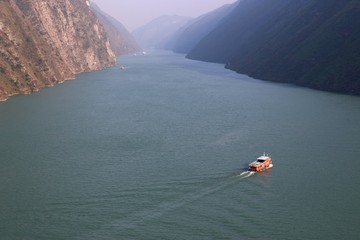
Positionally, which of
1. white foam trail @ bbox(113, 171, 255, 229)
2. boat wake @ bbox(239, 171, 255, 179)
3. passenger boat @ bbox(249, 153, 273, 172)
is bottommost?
white foam trail @ bbox(113, 171, 255, 229)

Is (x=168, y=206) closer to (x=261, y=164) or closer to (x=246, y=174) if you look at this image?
(x=246, y=174)

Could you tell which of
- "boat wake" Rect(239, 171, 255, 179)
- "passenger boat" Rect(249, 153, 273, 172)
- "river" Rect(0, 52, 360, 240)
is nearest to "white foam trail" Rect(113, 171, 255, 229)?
"river" Rect(0, 52, 360, 240)

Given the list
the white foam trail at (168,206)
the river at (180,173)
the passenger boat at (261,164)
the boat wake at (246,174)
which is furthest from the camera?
the passenger boat at (261,164)

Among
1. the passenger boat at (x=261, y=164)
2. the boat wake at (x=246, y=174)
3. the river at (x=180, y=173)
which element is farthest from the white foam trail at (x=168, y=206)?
the passenger boat at (x=261, y=164)

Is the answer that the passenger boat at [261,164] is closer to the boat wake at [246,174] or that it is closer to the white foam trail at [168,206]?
the boat wake at [246,174]

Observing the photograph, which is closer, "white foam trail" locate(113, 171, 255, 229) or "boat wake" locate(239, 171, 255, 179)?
"white foam trail" locate(113, 171, 255, 229)

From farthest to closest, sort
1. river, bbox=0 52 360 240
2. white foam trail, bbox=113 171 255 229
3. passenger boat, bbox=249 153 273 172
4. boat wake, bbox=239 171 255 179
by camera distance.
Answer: passenger boat, bbox=249 153 273 172, boat wake, bbox=239 171 255 179, white foam trail, bbox=113 171 255 229, river, bbox=0 52 360 240

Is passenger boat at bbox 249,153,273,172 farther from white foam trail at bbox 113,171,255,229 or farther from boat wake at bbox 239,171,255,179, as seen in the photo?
white foam trail at bbox 113,171,255,229

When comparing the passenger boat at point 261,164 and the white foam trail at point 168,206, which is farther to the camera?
the passenger boat at point 261,164

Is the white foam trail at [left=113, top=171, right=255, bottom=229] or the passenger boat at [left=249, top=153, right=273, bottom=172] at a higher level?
the passenger boat at [left=249, top=153, right=273, bottom=172]
